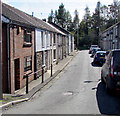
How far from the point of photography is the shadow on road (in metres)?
7.90

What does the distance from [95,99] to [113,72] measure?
142 centimetres

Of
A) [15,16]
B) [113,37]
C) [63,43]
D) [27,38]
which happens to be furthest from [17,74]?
[113,37]

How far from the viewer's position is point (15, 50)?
13.1 metres

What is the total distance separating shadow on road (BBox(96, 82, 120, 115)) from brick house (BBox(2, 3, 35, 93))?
4.93m

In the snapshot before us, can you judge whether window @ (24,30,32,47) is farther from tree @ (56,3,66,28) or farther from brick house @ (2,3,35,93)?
tree @ (56,3,66,28)

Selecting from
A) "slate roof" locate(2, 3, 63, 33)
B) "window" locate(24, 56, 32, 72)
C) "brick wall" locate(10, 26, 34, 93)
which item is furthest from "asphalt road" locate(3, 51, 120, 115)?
"slate roof" locate(2, 3, 63, 33)

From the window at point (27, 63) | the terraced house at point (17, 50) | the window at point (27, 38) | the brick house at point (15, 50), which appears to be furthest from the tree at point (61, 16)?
the window at point (27, 63)

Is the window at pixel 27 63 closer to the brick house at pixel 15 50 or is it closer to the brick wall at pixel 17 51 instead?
Answer: the brick house at pixel 15 50

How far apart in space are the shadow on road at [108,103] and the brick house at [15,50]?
4.93m

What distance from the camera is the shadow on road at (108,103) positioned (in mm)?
7902

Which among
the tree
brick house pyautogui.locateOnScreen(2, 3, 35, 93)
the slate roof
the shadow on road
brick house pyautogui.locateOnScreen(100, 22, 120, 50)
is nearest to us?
the shadow on road

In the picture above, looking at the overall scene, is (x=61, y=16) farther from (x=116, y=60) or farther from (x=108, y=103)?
(x=108, y=103)

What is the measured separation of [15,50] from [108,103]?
6539 mm

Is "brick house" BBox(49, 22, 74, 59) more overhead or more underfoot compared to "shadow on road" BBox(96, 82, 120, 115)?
more overhead
